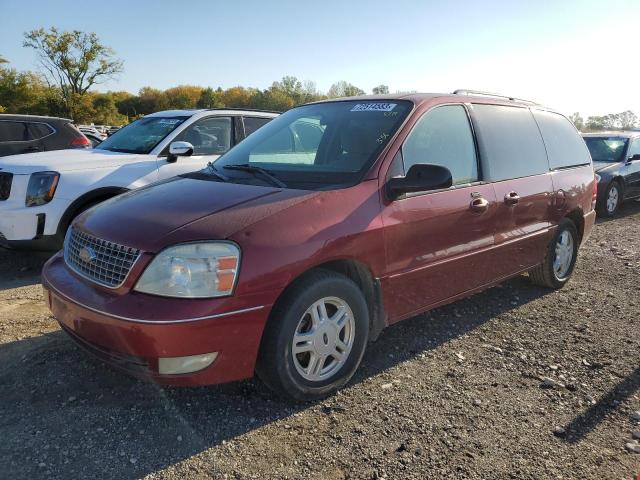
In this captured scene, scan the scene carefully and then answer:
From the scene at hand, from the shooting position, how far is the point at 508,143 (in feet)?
14.1

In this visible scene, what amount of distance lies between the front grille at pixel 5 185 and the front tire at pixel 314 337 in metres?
3.79

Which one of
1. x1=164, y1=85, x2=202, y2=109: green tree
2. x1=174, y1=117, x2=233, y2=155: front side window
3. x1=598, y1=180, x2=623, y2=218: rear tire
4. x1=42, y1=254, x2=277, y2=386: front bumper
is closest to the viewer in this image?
x1=42, y1=254, x2=277, y2=386: front bumper

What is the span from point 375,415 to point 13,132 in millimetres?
7684

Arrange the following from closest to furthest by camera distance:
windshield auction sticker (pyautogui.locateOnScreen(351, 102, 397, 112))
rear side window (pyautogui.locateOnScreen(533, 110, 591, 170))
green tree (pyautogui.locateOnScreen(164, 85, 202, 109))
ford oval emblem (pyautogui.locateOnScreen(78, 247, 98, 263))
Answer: ford oval emblem (pyautogui.locateOnScreen(78, 247, 98, 263)) < windshield auction sticker (pyautogui.locateOnScreen(351, 102, 397, 112)) < rear side window (pyautogui.locateOnScreen(533, 110, 591, 170)) < green tree (pyautogui.locateOnScreen(164, 85, 202, 109))

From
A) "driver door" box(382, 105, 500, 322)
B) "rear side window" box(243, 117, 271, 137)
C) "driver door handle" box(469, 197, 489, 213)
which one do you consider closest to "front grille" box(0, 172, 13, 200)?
"rear side window" box(243, 117, 271, 137)

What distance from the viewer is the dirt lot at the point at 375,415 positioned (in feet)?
8.02

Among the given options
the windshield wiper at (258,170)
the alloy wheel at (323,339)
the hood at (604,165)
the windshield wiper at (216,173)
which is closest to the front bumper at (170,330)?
the alloy wheel at (323,339)

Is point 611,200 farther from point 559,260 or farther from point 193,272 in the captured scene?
point 193,272

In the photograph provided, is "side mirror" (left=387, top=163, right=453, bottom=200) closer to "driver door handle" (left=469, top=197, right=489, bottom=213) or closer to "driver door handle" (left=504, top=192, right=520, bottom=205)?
"driver door handle" (left=469, top=197, right=489, bottom=213)

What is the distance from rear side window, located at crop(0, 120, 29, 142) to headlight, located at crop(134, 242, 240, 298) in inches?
270

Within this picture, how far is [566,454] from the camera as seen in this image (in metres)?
2.58

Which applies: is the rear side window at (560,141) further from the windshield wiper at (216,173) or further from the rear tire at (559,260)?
the windshield wiper at (216,173)

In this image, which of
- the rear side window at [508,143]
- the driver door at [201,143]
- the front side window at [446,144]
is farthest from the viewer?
the driver door at [201,143]

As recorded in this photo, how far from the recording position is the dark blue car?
34.0 ft
